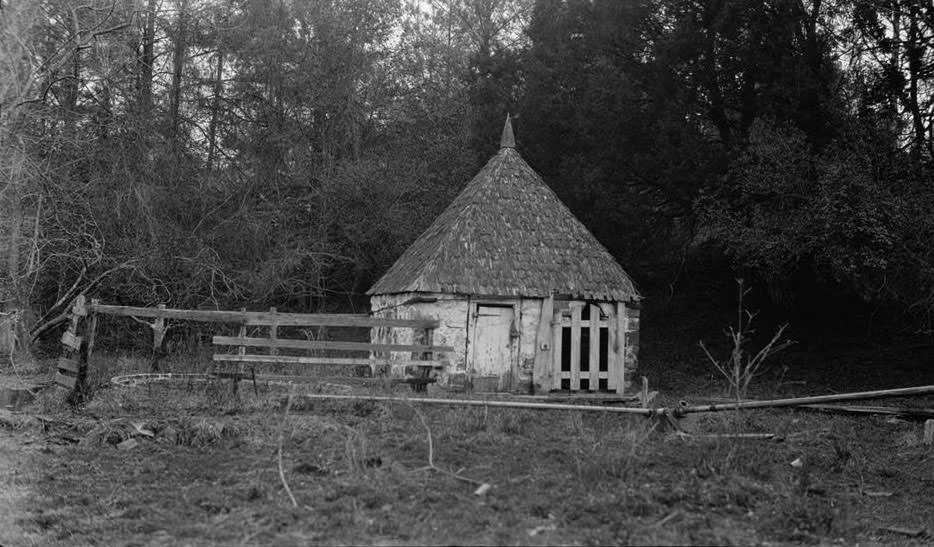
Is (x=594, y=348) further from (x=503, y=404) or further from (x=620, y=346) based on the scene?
(x=503, y=404)

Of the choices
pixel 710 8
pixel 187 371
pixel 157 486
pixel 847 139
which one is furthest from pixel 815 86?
pixel 157 486

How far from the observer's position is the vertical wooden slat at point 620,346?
18.1 metres

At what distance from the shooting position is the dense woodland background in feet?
63.8

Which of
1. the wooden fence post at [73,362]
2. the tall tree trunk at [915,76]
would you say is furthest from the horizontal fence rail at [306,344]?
the tall tree trunk at [915,76]

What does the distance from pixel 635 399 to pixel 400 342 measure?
16.0 ft

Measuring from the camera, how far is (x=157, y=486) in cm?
846

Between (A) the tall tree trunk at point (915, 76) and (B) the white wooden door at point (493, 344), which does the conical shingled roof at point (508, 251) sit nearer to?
(B) the white wooden door at point (493, 344)

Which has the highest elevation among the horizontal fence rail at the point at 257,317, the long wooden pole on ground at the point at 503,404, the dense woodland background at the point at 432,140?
the dense woodland background at the point at 432,140

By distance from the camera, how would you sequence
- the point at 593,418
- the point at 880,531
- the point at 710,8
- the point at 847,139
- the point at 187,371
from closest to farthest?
the point at 880,531 → the point at 593,418 → the point at 187,371 → the point at 847,139 → the point at 710,8

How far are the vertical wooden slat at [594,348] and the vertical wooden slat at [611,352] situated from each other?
25 cm

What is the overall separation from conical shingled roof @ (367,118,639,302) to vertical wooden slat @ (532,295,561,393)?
379 millimetres

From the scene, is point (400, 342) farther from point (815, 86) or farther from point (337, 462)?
point (815, 86)

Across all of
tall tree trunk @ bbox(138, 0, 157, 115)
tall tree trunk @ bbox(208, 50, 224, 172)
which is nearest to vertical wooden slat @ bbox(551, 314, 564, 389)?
tall tree trunk @ bbox(138, 0, 157, 115)

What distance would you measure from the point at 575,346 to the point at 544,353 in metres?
0.75
